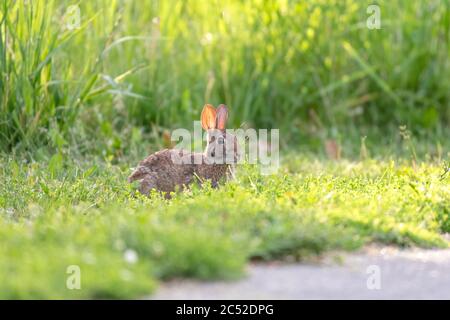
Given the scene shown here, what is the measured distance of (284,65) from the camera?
8.78m

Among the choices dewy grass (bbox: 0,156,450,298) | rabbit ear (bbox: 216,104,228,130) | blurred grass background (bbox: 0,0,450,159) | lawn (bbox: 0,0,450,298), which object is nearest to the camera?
dewy grass (bbox: 0,156,450,298)

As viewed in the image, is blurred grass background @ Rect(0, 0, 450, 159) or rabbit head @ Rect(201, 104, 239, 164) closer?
rabbit head @ Rect(201, 104, 239, 164)

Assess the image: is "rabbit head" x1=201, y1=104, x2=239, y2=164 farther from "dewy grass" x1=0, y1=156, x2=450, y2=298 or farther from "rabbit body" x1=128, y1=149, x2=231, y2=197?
"dewy grass" x1=0, y1=156, x2=450, y2=298

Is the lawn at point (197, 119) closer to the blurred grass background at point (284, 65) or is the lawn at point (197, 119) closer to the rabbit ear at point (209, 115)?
the blurred grass background at point (284, 65)

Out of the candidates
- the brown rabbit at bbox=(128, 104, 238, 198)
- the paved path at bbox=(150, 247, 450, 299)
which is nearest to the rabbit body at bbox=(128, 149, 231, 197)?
the brown rabbit at bbox=(128, 104, 238, 198)

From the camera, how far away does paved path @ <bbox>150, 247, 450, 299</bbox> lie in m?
3.50

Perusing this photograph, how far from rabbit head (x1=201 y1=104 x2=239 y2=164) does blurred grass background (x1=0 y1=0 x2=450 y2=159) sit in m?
1.70

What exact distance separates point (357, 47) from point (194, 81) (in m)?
1.61

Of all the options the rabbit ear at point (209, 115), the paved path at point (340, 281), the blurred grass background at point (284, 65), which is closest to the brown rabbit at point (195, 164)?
the rabbit ear at point (209, 115)

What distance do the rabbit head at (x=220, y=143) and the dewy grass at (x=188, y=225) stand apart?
0.18 metres

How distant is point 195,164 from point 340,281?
2373 millimetres

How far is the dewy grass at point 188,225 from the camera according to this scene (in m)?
3.39

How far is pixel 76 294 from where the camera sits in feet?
11.0
